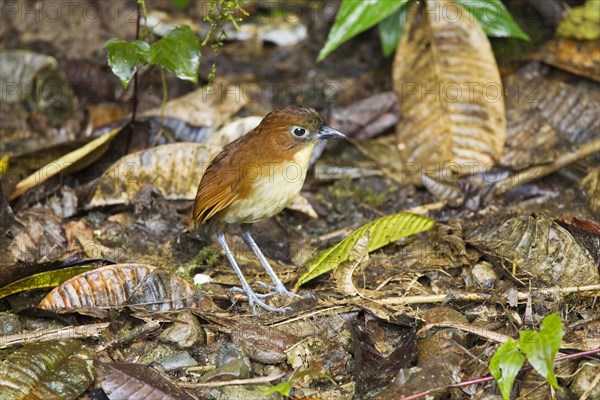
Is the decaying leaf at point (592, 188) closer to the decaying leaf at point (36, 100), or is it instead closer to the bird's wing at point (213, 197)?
the bird's wing at point (213, 197)

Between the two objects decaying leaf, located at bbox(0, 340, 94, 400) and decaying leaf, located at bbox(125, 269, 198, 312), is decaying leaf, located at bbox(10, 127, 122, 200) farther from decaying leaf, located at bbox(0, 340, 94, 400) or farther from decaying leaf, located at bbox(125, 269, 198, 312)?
decaying leaf, located at bbox(0, 340, 94, 400)

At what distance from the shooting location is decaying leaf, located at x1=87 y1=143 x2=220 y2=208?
5.48m

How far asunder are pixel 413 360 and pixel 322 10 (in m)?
4.53

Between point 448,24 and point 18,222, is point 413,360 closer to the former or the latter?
point 18,222

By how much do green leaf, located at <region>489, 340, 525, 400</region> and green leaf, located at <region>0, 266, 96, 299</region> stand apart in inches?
90.0

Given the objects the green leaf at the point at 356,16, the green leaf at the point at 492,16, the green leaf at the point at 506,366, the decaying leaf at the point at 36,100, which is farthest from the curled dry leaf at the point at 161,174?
the green leaf at the point at 506,366

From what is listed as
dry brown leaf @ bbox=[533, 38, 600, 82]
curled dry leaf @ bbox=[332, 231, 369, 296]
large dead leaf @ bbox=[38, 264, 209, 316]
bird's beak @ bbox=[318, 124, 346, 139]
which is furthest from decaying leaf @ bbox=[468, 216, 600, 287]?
dry brown leaf @ bbox=[533, 38, 600, 82]

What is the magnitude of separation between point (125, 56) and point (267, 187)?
4.21 ft

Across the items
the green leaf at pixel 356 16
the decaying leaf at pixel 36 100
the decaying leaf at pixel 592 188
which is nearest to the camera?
the decaying leaf at pixel 592 188

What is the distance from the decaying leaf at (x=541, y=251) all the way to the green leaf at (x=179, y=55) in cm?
197

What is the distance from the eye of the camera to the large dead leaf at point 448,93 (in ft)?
19.6

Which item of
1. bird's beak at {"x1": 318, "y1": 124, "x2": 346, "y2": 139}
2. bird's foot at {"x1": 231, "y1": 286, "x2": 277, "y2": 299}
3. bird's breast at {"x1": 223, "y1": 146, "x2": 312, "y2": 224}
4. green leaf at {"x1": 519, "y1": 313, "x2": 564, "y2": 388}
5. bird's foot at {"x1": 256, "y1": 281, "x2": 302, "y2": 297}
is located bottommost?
bird's foot at {"x1": 256, "y1": 281, "x2": 302, "y2": 297}

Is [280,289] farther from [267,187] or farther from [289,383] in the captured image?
[289,383]

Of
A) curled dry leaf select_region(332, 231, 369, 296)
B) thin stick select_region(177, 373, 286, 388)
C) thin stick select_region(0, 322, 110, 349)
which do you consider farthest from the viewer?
curled dry leaf select_region(332, 231, 369, 296)
